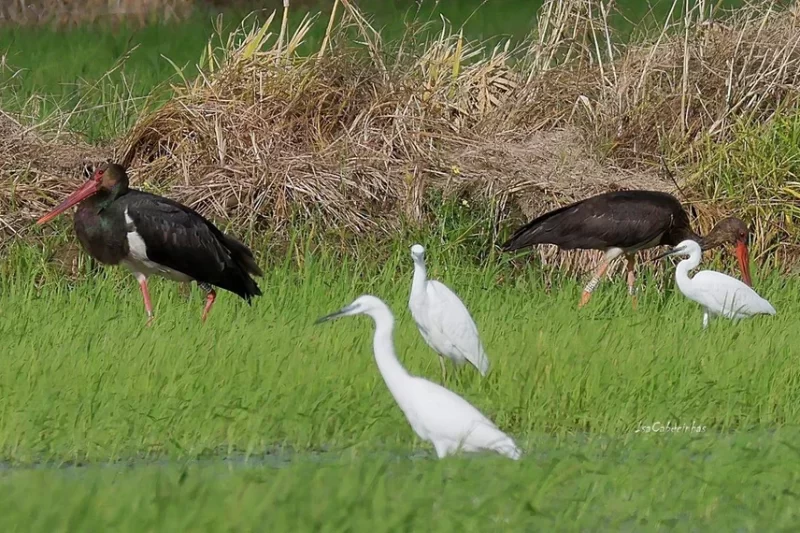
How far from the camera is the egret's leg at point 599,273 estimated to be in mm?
8905

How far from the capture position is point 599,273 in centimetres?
922

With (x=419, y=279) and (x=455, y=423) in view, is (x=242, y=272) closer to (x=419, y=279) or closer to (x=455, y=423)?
(x=419, y=279)

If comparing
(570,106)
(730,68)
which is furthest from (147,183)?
(730,68)

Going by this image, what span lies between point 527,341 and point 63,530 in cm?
358

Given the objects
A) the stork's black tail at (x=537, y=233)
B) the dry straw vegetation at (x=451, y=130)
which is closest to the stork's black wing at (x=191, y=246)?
the dry straw vegetation at (x=451, y=130)

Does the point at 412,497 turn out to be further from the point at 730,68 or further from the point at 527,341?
the point at 730,68

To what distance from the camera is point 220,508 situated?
4.02m

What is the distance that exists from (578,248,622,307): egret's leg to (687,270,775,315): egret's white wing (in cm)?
81

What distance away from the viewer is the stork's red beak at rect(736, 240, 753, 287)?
9.30 metres

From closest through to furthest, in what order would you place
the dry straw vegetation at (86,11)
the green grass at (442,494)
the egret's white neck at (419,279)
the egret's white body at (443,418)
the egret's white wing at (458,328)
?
the green grass at (442,494)
the egret's white body at (443,418)
the egret's white wing at (458,328)
the egret's white neck at (419,279)
the dry straw vegetation at (86,11)

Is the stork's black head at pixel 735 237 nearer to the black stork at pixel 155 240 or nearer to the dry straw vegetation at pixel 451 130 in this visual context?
the dry straw vegetation at pixel 451 130

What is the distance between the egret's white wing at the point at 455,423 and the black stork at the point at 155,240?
11.6 ft

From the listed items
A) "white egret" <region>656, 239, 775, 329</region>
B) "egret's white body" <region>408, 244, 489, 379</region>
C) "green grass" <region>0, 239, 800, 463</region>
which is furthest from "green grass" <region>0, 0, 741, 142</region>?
"egret's white body" <region>408, 244, 489, 379</region>

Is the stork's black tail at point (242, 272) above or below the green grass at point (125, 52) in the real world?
above
